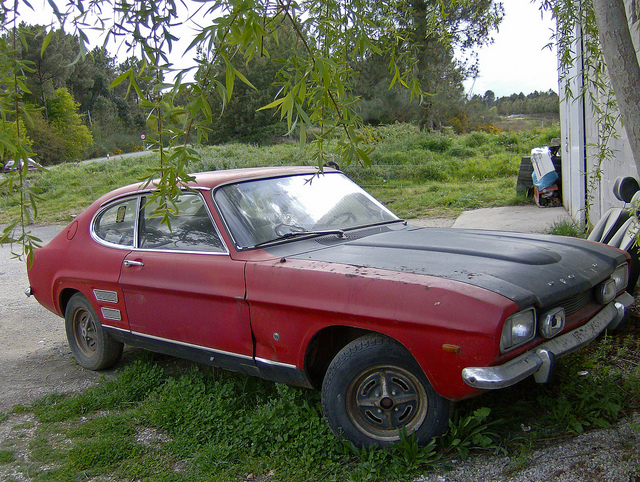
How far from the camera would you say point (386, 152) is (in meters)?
18.6

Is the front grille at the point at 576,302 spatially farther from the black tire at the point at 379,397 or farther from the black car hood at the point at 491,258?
the black tire at the point at 379,397

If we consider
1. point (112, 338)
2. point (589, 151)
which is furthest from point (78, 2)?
point (589, 151)

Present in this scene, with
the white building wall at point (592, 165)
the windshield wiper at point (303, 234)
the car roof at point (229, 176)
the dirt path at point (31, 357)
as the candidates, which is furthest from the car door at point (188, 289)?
the white building wall at point (592, 165)

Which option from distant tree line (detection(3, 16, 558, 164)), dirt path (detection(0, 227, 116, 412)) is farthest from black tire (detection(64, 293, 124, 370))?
distant tree line (detection(3, 16, 558, 164))

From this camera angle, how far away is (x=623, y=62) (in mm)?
2512

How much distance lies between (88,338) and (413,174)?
476 inches

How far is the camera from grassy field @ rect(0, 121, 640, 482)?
2820mm

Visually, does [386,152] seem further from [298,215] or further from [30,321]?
[298,215]

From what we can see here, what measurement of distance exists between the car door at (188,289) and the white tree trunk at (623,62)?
2160mm

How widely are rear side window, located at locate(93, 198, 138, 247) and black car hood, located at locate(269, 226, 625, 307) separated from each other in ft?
4.78

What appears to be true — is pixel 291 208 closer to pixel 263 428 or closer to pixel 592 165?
pixel 263 428

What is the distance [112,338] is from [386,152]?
15215 mm

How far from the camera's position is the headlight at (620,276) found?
3.34 metres

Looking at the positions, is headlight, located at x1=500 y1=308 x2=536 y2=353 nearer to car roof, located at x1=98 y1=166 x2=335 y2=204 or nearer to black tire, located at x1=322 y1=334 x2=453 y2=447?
black tire, located at x1=322 y1=334 x2=453 y2=447
